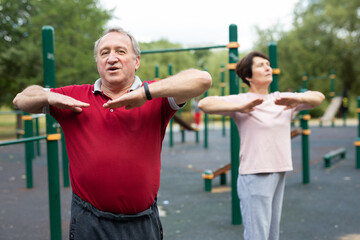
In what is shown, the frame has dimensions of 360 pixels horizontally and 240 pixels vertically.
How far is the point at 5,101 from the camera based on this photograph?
58.6 ft

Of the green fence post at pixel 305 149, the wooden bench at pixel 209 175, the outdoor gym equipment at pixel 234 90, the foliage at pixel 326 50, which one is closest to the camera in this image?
the outdoor gym equipment at pixel 234 90

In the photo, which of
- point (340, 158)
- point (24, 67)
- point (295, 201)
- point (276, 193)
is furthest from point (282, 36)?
point (276, 193)

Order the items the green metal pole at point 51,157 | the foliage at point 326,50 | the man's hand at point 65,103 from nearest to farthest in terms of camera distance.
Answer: the man's hand at point 65,103, the green metal pole at point 51,157, the foliage at point 326,50

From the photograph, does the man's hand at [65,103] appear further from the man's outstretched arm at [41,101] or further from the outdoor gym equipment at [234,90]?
the outdoor gym equipment at [234,90]

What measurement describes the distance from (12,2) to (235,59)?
1631 centimetres

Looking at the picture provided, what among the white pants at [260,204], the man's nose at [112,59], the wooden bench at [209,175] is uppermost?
the man's nose at [112,59]

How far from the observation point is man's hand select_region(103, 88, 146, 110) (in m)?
1.51

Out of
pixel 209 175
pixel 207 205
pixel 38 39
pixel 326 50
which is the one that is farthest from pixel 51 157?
pixel 326 50

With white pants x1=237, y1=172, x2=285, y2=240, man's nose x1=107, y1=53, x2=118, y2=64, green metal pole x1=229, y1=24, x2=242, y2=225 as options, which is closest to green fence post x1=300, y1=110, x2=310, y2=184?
green metal pole x1=229, y1=24, x2=242, y2=225

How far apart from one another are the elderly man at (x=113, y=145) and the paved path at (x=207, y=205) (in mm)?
1729

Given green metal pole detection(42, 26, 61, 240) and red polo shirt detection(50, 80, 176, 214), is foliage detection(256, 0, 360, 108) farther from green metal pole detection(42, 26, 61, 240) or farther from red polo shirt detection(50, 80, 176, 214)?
red polo shirt detection(50, 80, 176, 214)

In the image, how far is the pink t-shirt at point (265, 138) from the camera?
2.62m

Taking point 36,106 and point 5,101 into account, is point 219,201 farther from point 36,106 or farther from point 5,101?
point 5,101

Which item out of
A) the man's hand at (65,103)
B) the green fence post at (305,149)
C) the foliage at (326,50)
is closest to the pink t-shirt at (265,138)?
the man's hand at (65,103)
